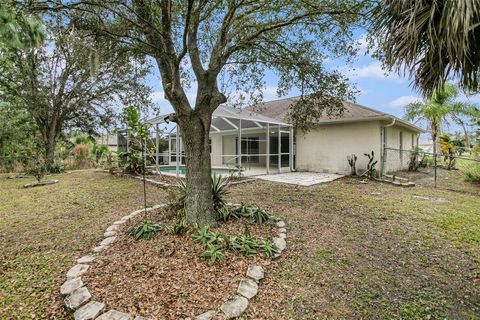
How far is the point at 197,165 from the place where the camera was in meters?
4.46

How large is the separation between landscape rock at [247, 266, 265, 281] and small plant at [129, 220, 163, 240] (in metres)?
1.91

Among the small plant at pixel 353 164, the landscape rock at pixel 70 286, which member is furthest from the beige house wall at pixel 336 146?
the landscape rock at pixel 70 286

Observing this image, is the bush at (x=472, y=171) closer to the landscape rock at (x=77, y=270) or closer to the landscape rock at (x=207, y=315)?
the landscape rock at (x=207, y=315)

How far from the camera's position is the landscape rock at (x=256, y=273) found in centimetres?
313

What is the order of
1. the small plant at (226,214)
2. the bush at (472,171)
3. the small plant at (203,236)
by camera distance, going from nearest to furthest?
the small plant at (203,236)
the small plant at (226,214)
the bush at (472,171)

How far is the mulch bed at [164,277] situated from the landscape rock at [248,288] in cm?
7

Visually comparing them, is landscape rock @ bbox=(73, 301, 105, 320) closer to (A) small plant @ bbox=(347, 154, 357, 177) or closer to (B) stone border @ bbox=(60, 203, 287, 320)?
(B) stone border @ bbox=(60, 203, 287, 320)

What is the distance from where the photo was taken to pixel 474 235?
475 centimetres

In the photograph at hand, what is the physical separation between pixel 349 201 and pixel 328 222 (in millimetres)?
2326

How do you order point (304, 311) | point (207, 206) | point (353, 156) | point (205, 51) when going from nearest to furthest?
point (304, 311) < point (207, 206) < point (205, 51) < point (353, 156)

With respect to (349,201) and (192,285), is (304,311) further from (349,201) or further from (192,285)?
(349,201)

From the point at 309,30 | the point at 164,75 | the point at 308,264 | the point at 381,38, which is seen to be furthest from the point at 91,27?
the point at 308,264

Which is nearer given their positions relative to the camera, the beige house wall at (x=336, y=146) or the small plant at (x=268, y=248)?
the small plant at (x=268, y=248)

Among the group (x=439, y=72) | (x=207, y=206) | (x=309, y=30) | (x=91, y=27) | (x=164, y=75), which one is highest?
(x=309, y=30)
